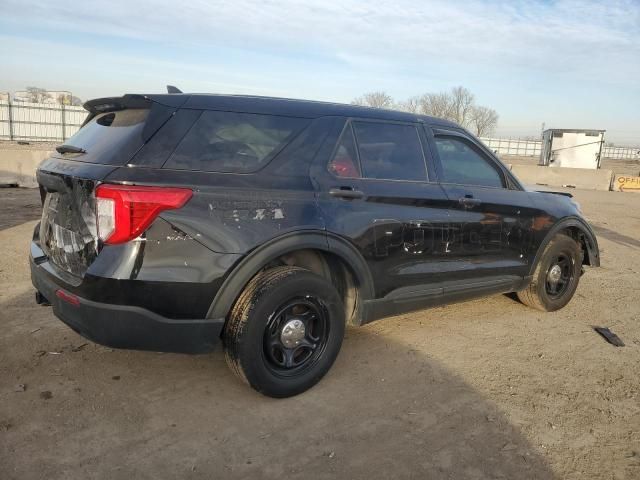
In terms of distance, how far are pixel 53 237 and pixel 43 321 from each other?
4.61 feet

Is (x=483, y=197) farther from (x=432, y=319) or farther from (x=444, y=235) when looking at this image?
(x=432, y=319)

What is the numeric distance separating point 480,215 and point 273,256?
77.2 inches

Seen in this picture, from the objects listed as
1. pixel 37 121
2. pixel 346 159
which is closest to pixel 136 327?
pixel 346 159

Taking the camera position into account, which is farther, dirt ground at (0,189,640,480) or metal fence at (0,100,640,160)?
metal fence at (0,100,640,160)

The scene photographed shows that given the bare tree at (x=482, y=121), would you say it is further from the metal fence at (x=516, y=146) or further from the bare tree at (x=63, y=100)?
the bare tree at (x=63, y=100)

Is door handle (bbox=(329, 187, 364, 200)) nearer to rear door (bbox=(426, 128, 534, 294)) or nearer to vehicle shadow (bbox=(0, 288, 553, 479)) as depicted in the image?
rear door (bbox=(426, 128, 534, 294))

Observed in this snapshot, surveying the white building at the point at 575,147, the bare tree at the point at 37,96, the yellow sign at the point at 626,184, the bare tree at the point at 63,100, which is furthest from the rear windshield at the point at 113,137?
the bare tree at the point at 37,96

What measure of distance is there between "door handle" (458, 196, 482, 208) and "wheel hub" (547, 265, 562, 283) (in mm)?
1430

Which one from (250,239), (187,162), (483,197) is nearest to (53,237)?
(187,162)

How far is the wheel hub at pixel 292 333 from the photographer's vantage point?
322 cm

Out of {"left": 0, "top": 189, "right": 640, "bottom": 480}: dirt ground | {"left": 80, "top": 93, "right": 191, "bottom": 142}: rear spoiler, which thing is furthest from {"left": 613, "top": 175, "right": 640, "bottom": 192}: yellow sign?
{"left": 80, "top": 93, "right": 191, "bottom": 142}: rear spoiler

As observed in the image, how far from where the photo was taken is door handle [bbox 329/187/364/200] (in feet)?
10.9

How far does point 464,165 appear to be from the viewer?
427 centimetres

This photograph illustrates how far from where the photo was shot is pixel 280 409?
315 centimetres
